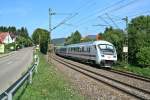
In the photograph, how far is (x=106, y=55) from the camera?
38.8m

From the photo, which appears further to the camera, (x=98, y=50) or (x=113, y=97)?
(x=98, y=50)

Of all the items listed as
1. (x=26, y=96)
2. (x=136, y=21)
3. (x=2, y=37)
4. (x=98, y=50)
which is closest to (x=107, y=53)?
(x=98, y=50)

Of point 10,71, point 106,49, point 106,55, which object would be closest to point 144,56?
point 106,55

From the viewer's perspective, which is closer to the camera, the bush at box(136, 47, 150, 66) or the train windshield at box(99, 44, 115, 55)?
the bush at box(136, 47, 150, 66)

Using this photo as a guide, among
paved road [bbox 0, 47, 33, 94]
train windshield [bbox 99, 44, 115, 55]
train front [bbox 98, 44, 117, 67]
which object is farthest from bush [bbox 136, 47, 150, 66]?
paved road [bbox 0, 47, 33, 94]

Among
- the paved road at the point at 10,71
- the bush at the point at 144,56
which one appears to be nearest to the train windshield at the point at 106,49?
the bush at the point at 144,56

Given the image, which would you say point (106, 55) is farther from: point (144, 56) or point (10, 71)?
point (10, 71)

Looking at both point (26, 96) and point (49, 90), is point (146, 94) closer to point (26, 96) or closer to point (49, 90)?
point (49, 90)

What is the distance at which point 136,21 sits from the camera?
11462cm

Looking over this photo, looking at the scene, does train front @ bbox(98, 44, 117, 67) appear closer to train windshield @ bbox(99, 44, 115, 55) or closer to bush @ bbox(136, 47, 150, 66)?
train windshield @ bbox(99, 44, 115, 55)

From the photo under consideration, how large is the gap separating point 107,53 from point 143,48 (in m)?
3.70

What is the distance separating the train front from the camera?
38438mm

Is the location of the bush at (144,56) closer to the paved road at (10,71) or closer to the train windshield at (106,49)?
the train windshield at (106,49)

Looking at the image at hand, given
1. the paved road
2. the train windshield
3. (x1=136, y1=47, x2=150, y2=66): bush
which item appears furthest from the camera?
the train windshield
